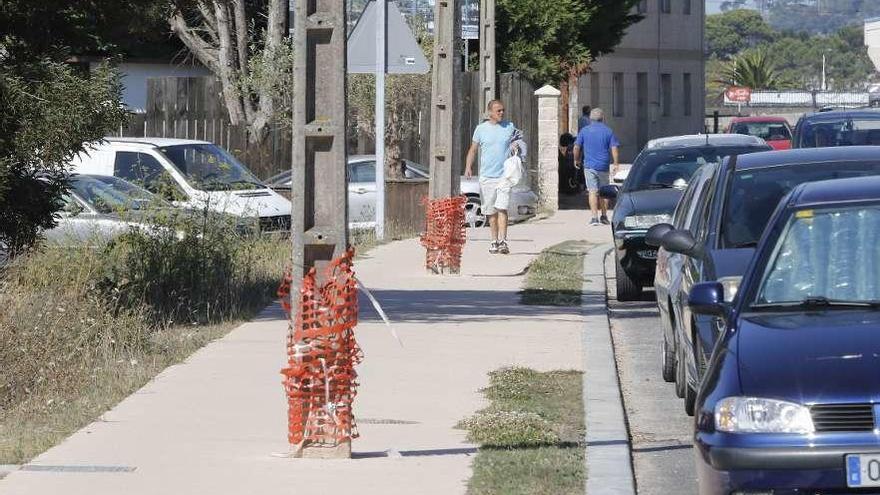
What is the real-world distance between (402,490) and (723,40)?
187 meters

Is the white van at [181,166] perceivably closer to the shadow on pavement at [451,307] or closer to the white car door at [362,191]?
the white car door at [362,191]

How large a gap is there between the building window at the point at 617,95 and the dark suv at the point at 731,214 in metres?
52.1

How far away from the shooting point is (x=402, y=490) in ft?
24.3

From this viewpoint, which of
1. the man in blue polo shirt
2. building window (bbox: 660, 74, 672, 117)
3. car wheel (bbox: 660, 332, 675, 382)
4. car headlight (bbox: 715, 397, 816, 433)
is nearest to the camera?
car headlight (bbox: 715, 397, 816, 433)

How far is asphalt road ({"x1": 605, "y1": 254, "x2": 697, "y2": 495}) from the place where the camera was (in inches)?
321

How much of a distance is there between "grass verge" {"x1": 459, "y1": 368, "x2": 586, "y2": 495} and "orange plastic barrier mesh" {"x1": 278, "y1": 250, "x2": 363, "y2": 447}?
710mm

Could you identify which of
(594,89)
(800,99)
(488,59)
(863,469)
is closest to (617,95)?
(594,89)

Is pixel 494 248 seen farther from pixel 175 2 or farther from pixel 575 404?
pixel 575 404

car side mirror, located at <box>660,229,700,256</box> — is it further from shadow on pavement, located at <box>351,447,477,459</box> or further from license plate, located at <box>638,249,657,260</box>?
license plate, located at <box>638,249,657,260</box>

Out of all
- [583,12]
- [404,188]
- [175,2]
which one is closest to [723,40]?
[583,12]

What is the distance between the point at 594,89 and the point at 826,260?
5397 centimetres

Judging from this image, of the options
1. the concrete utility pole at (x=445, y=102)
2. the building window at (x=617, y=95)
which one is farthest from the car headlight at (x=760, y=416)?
the building window at (x=617, y=95)

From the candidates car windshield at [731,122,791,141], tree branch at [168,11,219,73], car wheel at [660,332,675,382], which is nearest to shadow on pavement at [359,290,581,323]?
car wheel at [660,332,675,382]

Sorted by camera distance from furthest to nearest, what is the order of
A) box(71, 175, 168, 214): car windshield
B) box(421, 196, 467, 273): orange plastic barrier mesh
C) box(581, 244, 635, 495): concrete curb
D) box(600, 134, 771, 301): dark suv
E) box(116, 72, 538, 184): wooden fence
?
box(116, 72, 538, 184): wooden fence
box(421, 196, 467, 273): orange plastic barrier mesh
box(71, 175, 168, 214): car windshield
box(600, 134, 771, 301): dark suv
box(581, 244, 635, 495): concrete curb
